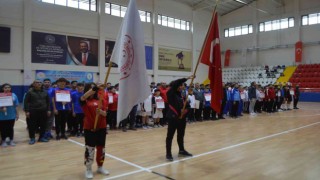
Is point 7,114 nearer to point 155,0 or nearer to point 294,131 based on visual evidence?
point 294,131

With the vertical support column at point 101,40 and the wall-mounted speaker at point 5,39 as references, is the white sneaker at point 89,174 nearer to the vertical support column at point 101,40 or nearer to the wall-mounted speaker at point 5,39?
the wall-mounted speaker at point 5,39

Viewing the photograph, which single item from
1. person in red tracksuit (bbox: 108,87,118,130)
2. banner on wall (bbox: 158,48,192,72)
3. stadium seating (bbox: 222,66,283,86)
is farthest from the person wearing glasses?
stadium seating (bbox: 222,66,283,86)

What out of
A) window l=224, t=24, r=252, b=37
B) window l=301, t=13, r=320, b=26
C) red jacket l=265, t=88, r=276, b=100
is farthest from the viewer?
window l=224, t=24, r=252, b=37

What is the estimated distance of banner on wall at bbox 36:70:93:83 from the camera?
656 inches

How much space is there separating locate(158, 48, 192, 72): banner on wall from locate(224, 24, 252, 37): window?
6.01m

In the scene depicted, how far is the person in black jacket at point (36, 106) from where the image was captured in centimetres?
621

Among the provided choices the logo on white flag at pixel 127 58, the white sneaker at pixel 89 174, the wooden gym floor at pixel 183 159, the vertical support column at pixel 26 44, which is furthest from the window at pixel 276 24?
the white sneaker at pixel 89 174

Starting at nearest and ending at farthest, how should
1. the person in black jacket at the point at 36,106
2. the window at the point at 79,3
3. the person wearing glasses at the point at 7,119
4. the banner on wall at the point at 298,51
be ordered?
the person wearing glasses at the point at 7,119
the person in black jacket at the point at 36,106
the window at the point at 79,3
the banner on wall at the point at 298,51

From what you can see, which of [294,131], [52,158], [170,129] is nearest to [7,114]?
[52,158]

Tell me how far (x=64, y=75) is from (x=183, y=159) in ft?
48.0

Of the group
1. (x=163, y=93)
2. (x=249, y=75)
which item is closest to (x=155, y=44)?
(x=249, y=75)

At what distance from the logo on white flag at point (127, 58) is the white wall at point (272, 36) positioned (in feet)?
76.7

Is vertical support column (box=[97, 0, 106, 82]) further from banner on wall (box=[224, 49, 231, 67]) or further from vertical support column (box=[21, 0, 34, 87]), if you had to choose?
banner on wall (box=[224, 49, 231, 67])

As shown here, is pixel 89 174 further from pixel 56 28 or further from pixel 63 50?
pixel 56 28
